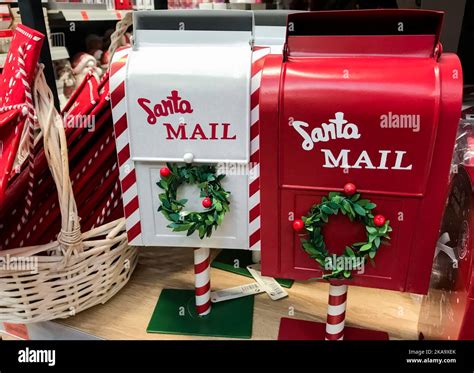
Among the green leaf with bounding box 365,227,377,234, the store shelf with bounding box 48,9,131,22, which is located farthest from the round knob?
the store shelf with bounding box 48,9,131,22

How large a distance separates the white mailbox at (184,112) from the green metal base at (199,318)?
0.67ft

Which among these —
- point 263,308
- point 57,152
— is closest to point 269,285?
point 263,308

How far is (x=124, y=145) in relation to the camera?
829mm

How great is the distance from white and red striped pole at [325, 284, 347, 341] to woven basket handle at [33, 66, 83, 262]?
1.63 ft

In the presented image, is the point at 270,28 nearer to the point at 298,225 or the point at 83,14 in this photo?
the point at 298,225

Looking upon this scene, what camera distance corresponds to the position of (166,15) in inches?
32.4

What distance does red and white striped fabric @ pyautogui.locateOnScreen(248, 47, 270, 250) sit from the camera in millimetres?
770

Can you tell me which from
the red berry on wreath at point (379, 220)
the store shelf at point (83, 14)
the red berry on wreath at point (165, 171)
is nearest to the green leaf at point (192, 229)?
the red berry on wreath at point (165, 171)

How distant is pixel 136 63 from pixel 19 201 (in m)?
0.43

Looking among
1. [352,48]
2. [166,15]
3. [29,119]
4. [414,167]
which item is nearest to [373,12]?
[352,48]

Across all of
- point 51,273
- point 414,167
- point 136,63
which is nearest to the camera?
point 414,167

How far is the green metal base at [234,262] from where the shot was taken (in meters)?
1.16

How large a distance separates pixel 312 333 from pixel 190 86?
552 millimetres
